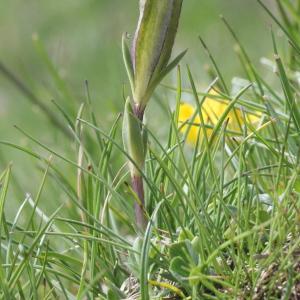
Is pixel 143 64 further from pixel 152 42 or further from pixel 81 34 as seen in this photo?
pixel 81 34

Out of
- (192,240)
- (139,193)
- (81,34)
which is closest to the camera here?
(192,240)

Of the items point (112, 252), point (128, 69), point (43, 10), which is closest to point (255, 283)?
point (112, 252)

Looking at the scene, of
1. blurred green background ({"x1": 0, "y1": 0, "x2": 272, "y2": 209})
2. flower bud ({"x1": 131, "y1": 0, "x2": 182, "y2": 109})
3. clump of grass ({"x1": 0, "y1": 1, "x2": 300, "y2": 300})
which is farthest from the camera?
blurred green background ({"x1": 0, "y1": 0, "x2": 272, "y2": 209})

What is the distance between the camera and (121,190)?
1.74 meters

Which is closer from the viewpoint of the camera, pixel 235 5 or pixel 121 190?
pixel 121 190

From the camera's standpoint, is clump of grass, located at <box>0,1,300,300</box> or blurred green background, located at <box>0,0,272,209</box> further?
blurred green background, located at <box>0,0,272,209</box>

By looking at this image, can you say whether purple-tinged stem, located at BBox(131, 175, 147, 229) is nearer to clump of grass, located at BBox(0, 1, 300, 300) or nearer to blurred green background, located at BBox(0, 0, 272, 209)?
clump of grass, located at BBox(0, 1, 300, 300)

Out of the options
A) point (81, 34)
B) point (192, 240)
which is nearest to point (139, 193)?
point (192, 240)

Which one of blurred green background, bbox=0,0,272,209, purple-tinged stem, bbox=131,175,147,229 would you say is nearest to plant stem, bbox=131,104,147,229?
purple-tinged stem, bbox=131,175,147,229

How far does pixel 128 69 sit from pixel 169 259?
0.31 metres

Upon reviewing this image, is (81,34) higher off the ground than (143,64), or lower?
lower

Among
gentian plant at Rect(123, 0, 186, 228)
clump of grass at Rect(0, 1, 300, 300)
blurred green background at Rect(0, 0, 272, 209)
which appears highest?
gentian plant at Rect(123, 0, 186, 228)

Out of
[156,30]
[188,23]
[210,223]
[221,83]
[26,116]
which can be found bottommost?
[26,116]

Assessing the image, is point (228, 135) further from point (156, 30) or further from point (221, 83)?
point (156, 30)
